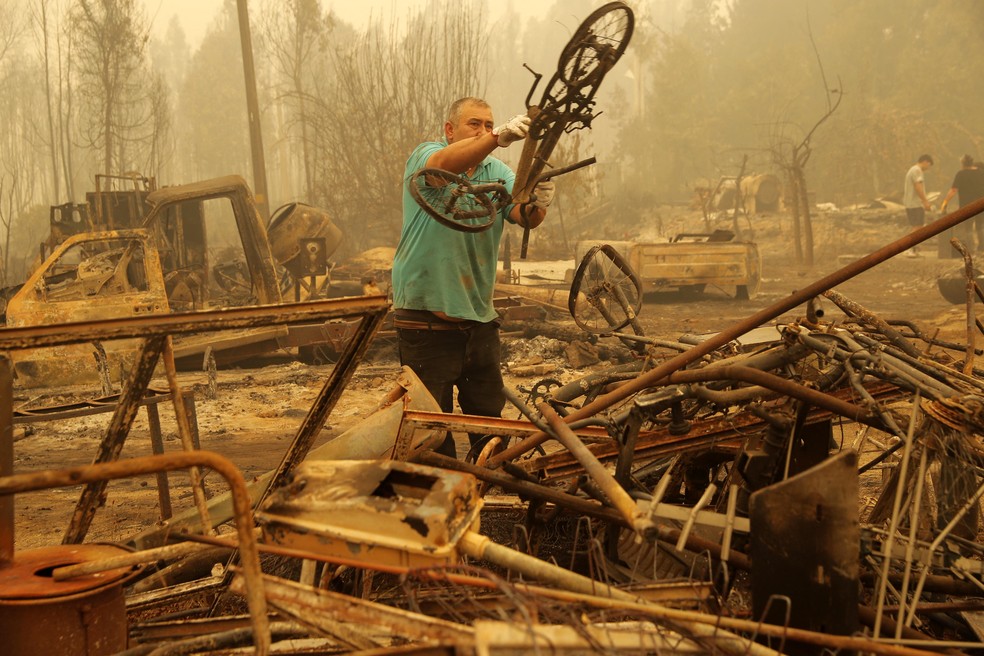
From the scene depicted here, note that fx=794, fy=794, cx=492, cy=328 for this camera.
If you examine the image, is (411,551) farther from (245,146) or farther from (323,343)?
(245,146)

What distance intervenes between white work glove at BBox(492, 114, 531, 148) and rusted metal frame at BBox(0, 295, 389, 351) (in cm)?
145

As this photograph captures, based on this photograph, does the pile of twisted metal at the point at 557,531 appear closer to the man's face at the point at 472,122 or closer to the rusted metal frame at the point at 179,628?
the rusted metal frame at the point at 179,628

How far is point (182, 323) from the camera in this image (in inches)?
76.0

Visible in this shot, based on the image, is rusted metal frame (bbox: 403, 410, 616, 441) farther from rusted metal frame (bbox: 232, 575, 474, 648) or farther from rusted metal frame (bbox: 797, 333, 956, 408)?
rusted metal frame (bbox: 232, 575, 474, 648)

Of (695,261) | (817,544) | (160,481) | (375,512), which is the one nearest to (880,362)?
(817,544)

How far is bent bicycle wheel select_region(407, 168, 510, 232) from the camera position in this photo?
3.47 m

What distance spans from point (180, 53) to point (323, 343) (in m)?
54.5

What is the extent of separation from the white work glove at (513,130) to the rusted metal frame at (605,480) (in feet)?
4.50

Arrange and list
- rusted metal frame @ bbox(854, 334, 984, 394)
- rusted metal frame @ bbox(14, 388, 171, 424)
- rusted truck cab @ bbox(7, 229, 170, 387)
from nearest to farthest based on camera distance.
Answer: rusted metal frame @ bbox(854, 334, 984, 394) < rusted metal frame @ bbox(14, 388, 171, 424) < rusted truck cab @ bbox(7, 229, 170, 387)

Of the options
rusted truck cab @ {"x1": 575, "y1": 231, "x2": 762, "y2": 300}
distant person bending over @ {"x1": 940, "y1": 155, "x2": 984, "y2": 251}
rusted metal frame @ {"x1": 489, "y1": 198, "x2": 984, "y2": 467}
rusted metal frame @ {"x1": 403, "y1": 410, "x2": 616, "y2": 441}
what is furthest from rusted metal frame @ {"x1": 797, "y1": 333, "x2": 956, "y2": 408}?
distant person bending over @ {"x1": 940, "y1": 155, "x2": 984, "y2": 251}

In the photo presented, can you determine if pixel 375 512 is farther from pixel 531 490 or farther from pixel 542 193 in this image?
pixel 542 193

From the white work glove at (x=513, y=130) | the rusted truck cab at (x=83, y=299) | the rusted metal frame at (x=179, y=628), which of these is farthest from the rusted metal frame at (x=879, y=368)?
the rusted truck cab at (x=83, y=299)

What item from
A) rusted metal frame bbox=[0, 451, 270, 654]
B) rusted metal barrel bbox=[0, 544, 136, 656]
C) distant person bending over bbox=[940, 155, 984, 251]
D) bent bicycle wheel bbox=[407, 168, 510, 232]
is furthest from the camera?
distant person bending over bbox=[940, 155, 984, 251]

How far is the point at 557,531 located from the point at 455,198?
61.2 inches
